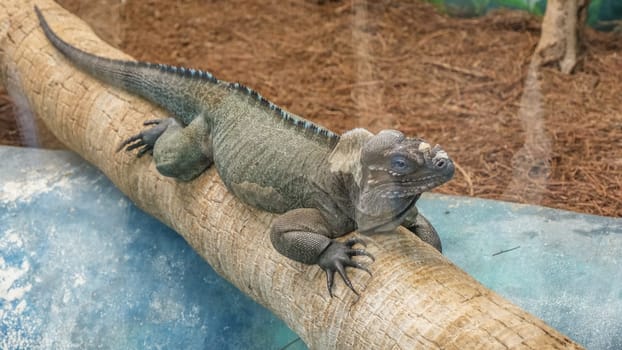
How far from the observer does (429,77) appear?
5.25 meters

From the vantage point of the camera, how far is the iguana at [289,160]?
8.79ft

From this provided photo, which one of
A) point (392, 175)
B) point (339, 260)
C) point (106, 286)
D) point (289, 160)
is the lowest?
point (106, 286)

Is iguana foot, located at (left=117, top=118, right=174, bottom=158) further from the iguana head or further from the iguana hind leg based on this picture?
the iguana head

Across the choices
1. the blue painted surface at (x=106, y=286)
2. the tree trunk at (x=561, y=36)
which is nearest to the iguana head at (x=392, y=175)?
the blue painted surface at (x=106, y=286)

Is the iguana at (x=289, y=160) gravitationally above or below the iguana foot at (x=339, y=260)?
above

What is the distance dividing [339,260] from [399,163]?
0.42 meters

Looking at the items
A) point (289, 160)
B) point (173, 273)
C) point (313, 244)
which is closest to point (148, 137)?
point (173, 273)

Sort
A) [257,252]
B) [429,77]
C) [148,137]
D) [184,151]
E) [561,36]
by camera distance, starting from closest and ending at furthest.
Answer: [257,252] < [184,151] < [148,137] < [561,36] < [429,77]

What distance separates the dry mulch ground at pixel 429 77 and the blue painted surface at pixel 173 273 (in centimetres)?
31

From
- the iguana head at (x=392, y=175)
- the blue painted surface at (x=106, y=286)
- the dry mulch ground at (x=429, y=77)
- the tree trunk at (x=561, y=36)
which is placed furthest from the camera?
the tree trunk at (x=561, y=36)

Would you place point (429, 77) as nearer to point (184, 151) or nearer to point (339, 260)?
point (184, 151)

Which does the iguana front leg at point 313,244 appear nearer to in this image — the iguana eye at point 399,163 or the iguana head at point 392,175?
the iguana head at point 392,175

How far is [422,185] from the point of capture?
2590mm

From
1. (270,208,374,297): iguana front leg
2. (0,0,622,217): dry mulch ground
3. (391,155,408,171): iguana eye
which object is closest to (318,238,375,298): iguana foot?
(270,208,374,297): iguana front leg
